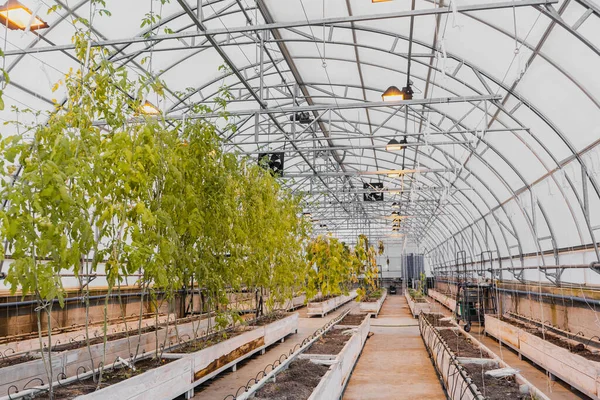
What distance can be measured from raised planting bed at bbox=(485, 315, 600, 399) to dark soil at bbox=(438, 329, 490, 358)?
0.50 metres

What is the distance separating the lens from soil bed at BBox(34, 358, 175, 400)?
4074mm

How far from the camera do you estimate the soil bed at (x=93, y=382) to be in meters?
4.07

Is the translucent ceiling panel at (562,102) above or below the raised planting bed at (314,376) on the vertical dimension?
above

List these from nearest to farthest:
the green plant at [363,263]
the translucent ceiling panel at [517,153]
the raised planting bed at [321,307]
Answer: the translucent ceiling panel at [517,153] < the green plant at [363,263] < the raised planting bed at [321,307]

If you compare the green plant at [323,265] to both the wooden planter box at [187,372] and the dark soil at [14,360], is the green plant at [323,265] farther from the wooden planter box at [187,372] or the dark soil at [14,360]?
the dark soil at [14,360]

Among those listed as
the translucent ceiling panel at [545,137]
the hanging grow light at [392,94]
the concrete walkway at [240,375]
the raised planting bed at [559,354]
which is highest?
the hanging grow light at [392,94]

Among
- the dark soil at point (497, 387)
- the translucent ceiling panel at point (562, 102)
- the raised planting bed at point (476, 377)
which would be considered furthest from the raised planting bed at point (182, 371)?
the translucent ceiling panel at point (562, 102)

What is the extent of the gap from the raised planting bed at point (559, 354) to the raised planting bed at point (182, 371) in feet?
13.0

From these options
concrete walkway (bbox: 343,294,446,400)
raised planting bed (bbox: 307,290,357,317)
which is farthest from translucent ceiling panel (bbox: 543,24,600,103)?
raised planting bed (bbox: 307,290,357,317)

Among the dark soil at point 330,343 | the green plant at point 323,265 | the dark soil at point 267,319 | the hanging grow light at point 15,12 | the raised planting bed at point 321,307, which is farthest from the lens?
the raised planting bed at point 321,307

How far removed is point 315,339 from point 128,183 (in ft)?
15.2

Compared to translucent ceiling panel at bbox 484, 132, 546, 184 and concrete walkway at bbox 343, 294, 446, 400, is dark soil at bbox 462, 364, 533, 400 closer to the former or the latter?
concrete walkway at bbox 343, 294, 446, 400

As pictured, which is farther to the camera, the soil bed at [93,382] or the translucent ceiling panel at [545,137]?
the translucent ceiling panel at [545,137]

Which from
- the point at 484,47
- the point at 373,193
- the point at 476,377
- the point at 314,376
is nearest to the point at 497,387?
the point at 476,377
